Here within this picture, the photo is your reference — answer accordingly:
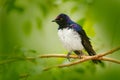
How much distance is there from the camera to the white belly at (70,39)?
2.43 feet

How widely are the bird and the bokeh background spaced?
0.04ft

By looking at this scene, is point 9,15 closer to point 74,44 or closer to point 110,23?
point 74,44

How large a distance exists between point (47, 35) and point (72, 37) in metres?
0.06

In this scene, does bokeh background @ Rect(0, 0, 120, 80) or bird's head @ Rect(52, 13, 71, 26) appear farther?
bird's head @ Rect(52, 13, 71, 26)

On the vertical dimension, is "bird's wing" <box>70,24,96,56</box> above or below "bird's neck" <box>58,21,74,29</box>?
below

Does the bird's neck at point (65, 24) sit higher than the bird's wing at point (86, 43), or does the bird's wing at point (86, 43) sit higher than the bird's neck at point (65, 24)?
the bird's neck at point (65, 24)

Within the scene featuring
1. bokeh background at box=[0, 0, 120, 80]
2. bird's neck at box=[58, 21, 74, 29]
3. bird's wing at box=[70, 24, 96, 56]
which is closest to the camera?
bokeh background at box=[0, 0, 120, 80]

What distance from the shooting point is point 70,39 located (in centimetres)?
79

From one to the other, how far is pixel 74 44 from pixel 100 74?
88 millimetres

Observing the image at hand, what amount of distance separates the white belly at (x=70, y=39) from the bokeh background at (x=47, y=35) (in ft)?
0.05

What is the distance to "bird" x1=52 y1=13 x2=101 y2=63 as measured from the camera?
73 cm

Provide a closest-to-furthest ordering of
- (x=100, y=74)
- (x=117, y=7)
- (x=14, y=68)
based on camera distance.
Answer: (x=117, y=7), (x=14, y=68), (x=100, y=74)

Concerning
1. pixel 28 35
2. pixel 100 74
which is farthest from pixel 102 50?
pixel 28 35

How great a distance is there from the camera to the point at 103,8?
526mm
